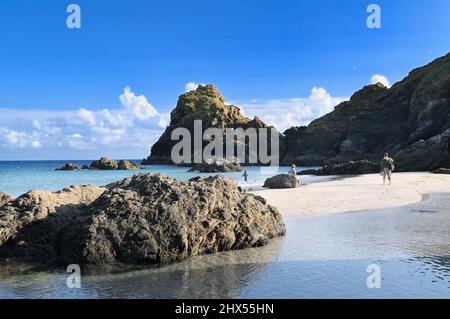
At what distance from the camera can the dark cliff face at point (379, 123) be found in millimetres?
69562

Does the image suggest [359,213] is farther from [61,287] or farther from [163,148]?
[163,148]

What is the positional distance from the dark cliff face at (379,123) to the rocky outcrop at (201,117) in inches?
540

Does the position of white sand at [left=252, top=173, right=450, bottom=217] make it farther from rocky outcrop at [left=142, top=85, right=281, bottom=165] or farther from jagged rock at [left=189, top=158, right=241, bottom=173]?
rocky outcrop at [left=142, top=85, right=281, bottom=165]

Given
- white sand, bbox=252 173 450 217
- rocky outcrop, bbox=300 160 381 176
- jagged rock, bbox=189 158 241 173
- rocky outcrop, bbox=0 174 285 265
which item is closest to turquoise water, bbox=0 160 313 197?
jagged rock, bbox=189 158 241 173

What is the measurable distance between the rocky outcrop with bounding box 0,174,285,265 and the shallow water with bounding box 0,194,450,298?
1.38 feet

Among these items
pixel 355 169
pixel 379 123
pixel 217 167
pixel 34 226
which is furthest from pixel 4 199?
pixel 379 123

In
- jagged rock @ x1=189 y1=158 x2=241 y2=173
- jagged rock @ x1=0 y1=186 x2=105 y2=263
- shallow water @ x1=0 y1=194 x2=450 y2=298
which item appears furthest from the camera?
jagged rock @ x1=189 y1=158 x2=241 y2=173

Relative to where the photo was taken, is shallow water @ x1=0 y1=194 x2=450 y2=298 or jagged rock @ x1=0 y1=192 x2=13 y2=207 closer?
shallow water @ x1=0 y1=194 x2=450 y2=298

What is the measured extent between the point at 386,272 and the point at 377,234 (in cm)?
351

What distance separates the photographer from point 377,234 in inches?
428

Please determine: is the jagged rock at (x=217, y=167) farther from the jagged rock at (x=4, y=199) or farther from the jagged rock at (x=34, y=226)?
the jagged rock at (x=34, y=226)

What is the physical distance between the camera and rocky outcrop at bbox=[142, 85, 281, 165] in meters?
118

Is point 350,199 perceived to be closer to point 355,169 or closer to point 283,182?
point 283,182

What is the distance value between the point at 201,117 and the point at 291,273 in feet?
371
